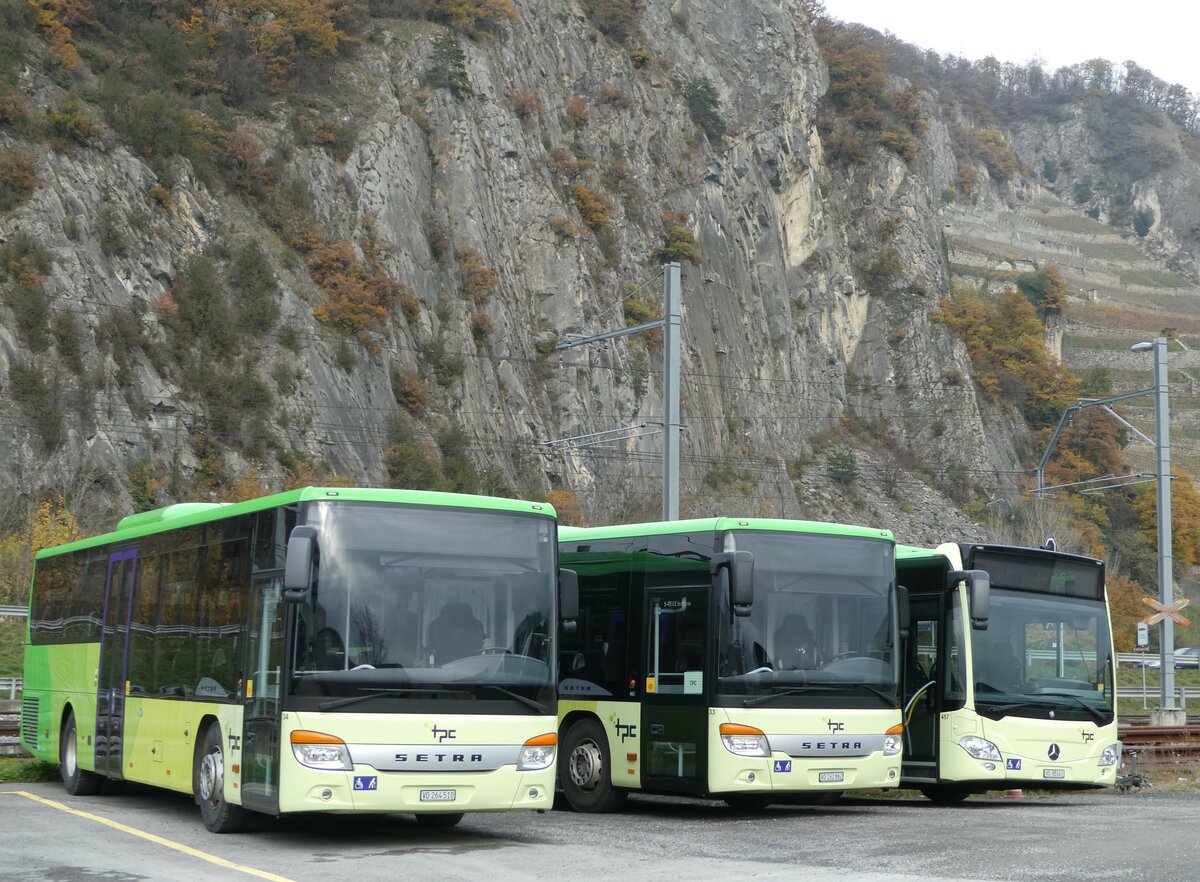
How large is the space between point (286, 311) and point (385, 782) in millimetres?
47357

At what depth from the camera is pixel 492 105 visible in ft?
238

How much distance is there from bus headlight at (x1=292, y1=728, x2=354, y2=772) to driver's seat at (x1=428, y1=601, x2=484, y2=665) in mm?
1048

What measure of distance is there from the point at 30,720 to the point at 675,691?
29.6 feet

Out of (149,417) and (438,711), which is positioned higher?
(149,417)

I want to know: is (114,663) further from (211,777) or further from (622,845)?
(622,845)

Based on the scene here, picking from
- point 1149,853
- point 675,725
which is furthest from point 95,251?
point 1149,853

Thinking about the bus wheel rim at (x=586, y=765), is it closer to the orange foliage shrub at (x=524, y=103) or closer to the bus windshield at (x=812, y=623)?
the bus windshield at (x=812, y=623)

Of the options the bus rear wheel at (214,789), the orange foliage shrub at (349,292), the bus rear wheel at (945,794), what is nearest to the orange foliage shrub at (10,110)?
the orange foliage shrub at (349,292)

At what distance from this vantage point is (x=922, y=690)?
17.5 m

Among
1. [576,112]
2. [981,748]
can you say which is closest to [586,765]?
[981,748]

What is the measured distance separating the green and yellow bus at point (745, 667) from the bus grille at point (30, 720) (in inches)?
288

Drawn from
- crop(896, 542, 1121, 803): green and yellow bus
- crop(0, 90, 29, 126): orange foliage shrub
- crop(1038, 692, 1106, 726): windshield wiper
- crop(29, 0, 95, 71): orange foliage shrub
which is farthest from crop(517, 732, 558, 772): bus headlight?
crop(29, 0, 95, 71): orange foliage shrub

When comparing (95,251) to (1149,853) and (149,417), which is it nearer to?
(149,417)

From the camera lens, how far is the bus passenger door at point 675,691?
15.1 metres
